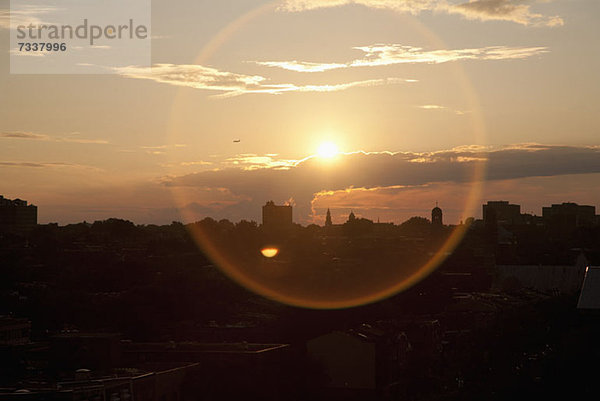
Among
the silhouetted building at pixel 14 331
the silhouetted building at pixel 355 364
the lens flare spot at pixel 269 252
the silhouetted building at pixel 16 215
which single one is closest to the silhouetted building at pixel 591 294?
the silhouetted building at pixel 355 364

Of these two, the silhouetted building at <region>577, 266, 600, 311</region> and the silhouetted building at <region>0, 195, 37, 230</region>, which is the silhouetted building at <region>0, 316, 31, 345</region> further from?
the silhouetted building at <region>0, 195, 37, 230</region>

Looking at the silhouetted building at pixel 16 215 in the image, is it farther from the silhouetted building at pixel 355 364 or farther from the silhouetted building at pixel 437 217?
the silhouetted building at pixel 355 364

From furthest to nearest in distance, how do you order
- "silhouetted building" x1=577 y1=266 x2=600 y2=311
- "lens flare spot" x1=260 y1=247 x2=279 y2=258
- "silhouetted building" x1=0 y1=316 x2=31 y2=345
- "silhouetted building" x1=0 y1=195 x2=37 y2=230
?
"silhouetted building" x1=0 y1=195 x2=37 y2=230, "lens flare spot" x1=260 y1=247 x2=279 y2=258, "silhouetted building" x1=0 y1=316 x2=31 y2=345, "silhouetted building" x1=577 y1=266 x2=600 y2=311

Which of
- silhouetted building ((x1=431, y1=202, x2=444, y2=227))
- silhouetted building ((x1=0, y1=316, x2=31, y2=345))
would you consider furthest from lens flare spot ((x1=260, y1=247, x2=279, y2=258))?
silhouetted building ((x1=0, y1=316, x2=31, y2=345))

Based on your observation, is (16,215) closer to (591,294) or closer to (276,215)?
(276,215)

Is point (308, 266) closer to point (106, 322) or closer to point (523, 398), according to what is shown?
point (106, 322)

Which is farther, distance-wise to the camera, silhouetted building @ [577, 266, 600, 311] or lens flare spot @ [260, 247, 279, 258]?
lens flare spot @ [260, 247, 279, 258]

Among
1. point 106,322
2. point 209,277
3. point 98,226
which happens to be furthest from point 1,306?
point 98,226
